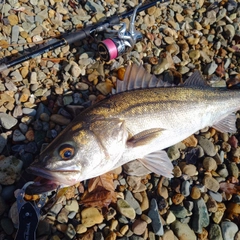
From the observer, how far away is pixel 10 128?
3000 mm

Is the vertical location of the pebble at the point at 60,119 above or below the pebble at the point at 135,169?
above

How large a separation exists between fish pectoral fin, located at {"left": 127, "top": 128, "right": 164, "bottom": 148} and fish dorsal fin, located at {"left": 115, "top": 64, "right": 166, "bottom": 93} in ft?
1.69

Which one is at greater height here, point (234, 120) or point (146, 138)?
point (146, 138)

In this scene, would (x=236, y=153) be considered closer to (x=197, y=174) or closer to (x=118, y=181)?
(x=197, y=174)

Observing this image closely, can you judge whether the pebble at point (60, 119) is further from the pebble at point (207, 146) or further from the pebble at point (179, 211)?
the pebble at point (207, 146)

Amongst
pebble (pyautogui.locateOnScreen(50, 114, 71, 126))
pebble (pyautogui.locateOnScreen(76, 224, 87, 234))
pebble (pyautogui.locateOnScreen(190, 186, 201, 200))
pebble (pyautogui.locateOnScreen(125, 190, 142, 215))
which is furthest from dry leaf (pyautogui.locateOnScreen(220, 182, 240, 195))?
pebble (pyautogui.locateOnScreen(50, 114, 71, 126))

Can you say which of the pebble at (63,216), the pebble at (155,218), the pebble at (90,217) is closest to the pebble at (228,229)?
the pebble at (155,218)

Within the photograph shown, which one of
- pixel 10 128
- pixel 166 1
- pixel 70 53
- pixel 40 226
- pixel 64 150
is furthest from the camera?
pixel 166 1

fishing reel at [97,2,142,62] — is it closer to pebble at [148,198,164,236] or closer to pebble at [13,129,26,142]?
pebble at [13,129,26,142]

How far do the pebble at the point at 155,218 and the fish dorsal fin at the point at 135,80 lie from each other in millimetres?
1246

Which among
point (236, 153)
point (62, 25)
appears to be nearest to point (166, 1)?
point (62, 25)

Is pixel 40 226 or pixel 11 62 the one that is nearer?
pixel 40 226

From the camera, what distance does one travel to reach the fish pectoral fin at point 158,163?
9.61ft

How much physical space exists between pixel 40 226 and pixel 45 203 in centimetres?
21
